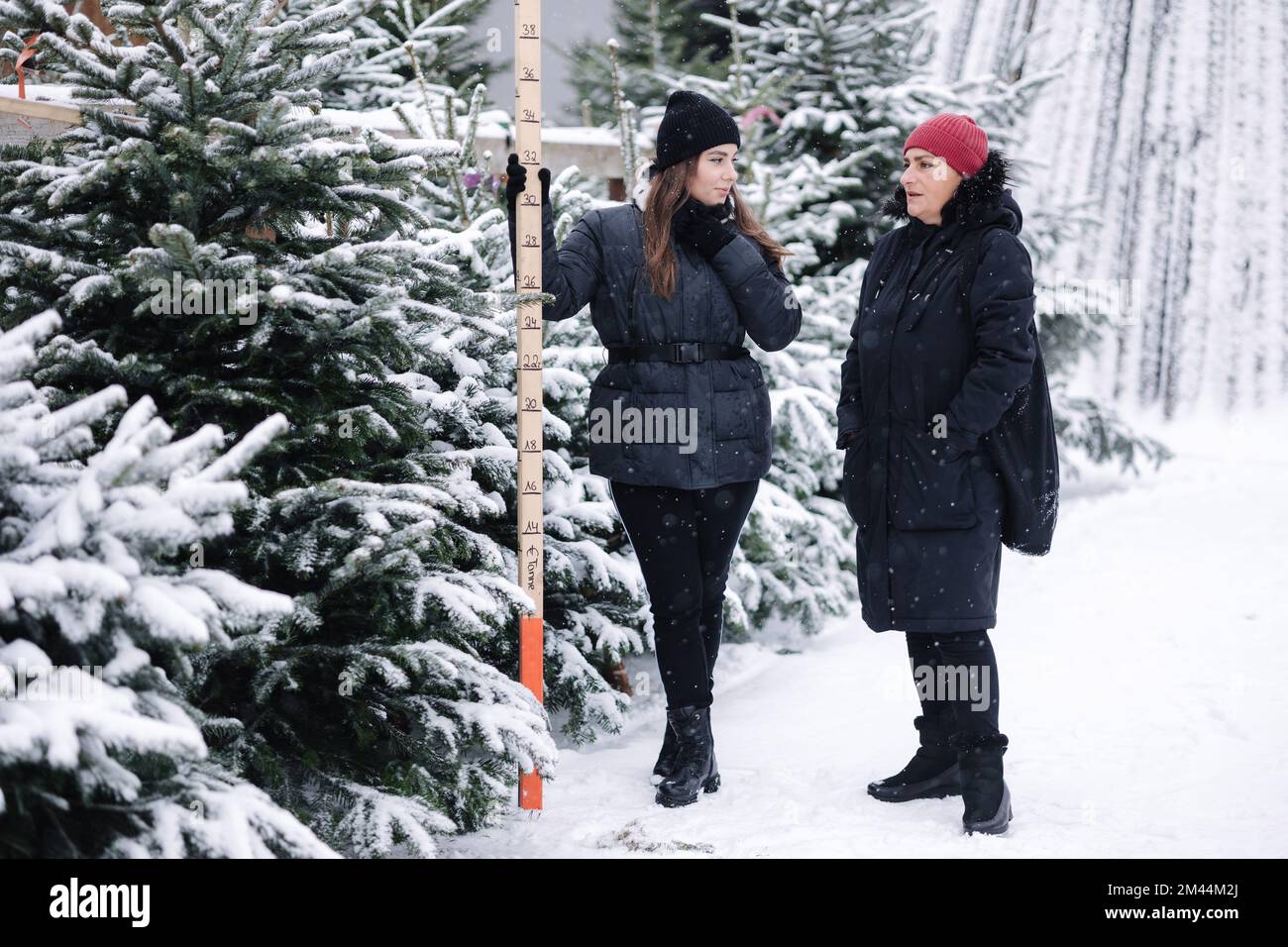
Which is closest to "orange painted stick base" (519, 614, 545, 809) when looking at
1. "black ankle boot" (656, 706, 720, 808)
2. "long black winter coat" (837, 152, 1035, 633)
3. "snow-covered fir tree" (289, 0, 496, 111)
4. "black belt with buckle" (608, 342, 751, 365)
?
"black ankle boot" (656, 706, 720, 808)

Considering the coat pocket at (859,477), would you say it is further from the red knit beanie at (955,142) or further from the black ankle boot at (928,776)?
the red knit beanie at (955,142)

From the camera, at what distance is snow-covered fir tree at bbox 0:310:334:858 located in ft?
6.37

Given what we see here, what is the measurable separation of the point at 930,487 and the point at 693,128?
1319 mm

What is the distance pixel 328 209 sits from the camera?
322cm

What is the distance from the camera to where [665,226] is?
3.55 m

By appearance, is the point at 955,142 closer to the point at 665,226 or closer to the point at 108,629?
the point at 665,226

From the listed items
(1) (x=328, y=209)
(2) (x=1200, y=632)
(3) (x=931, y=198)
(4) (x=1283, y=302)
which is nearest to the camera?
(1) (x=328, y=209)

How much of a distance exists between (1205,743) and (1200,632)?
165 cm

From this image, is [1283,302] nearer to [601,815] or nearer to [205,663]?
[601,815]

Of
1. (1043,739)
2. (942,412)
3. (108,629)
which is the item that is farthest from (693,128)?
(1043,739)

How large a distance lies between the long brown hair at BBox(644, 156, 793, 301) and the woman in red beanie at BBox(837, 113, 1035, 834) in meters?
0.53

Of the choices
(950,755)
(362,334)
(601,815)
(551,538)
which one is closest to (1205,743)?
(950,755)

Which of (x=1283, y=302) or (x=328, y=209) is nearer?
(x=328, y=209)
